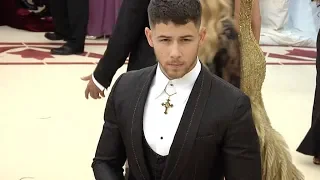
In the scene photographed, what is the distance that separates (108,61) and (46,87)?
265cm

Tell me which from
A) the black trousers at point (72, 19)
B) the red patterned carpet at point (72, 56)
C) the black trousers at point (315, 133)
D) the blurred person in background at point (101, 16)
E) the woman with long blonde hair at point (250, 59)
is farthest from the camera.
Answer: the blurred person in background at point (101, 16)

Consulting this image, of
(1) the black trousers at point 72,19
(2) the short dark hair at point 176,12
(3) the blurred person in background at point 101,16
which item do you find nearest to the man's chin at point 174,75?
(2) the short dark hair at point 176,12

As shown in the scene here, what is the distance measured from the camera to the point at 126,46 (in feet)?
7.11

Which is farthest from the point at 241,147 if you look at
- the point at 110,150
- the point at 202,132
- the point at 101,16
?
the point at 101,16

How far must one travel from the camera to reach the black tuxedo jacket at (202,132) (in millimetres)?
1493

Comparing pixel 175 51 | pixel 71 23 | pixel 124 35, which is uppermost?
pixel 175 51

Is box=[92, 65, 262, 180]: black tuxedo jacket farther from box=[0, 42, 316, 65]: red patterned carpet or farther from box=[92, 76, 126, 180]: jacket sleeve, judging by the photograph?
box=[0, 42, 316, 65]: red patterned carpet

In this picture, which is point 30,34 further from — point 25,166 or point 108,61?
point 108,61

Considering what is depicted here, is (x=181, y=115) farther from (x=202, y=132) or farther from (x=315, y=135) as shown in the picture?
(x=315, y=135)

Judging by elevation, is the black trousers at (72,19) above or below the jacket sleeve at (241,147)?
below

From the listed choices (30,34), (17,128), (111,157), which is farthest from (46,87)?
(111,157)

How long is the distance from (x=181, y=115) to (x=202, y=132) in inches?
2.8

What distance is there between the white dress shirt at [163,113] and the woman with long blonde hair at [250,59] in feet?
1.72

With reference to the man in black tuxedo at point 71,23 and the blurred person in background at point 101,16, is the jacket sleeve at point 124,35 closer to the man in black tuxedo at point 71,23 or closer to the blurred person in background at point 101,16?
the man in black tuxedo at point 71,23
